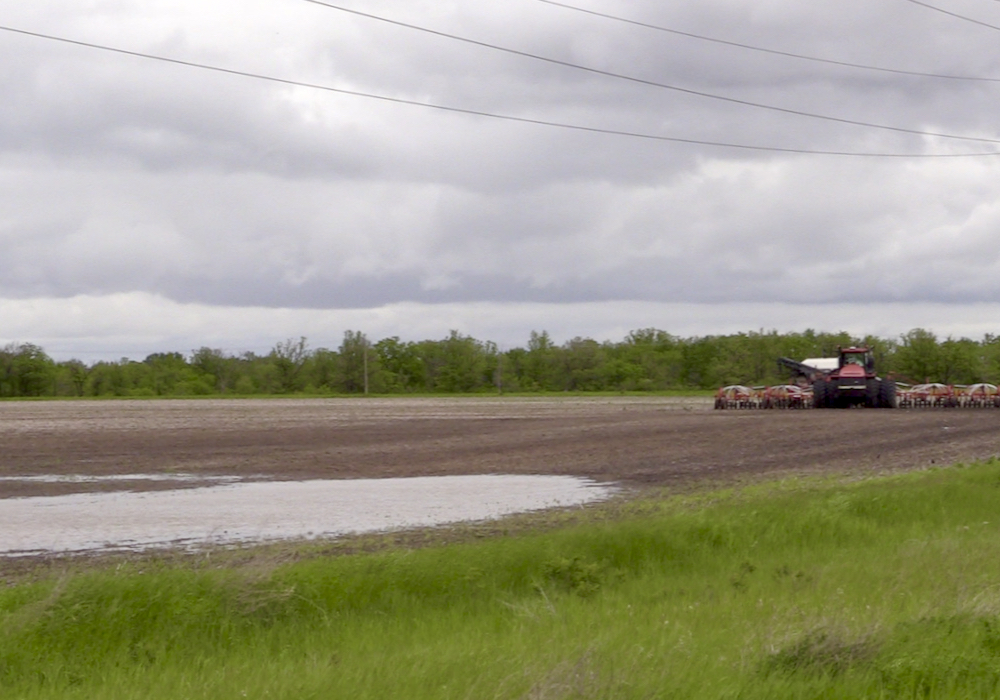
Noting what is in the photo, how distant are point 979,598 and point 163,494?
1668 centimetres

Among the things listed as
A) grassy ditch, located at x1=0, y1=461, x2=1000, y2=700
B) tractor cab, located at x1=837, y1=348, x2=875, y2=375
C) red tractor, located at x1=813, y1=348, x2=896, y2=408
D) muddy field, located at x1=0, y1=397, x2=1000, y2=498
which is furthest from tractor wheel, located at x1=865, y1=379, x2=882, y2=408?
grassy ditch, located at x1=0, y1=461, x2=1000, y2=700

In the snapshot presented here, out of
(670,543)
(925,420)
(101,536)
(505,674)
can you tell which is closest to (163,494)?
(101,536)

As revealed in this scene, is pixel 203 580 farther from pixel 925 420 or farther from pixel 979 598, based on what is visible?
pixel 925 420

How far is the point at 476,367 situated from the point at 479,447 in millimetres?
A: 116278

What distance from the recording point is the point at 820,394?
60656 mm

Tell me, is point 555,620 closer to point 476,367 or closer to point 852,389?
point 852,389

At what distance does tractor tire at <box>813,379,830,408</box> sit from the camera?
60406 mm

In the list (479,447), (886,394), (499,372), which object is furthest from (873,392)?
(499,372)

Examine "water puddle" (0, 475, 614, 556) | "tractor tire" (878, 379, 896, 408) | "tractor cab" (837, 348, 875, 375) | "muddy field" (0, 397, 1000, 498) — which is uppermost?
"tractor cab" (837, 348, 875, 375)

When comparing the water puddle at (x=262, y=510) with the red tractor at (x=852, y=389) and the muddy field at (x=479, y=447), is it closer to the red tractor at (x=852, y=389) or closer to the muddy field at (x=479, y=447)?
the muddy field at (x=479, y=447)

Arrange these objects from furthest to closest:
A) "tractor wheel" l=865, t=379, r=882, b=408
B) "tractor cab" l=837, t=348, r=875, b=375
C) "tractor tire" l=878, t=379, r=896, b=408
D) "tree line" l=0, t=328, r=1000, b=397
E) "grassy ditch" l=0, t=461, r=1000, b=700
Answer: "tree line" l=0, t=328, r=1000, b=397
"tractor cab" l=837, t=348, r=875, b=375
"tractor tire" l=878, t=379, r=896, b=408
"tractor wheel" l=865, t=379, r=882, b=408
"grassy ditch" l=0, t=461, r=1000, b=700

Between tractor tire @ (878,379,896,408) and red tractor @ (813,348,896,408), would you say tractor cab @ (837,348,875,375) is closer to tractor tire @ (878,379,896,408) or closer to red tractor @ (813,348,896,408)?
red tractor @ (813,348,896,408)

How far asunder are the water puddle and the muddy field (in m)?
1.84

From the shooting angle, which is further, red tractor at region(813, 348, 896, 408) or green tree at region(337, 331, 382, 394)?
green tree at region(337, 331, 382, 394)
